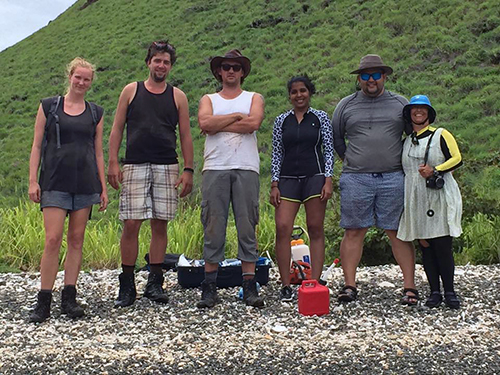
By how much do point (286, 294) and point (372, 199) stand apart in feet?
4.00

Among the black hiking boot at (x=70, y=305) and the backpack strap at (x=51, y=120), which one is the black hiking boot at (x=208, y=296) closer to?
the black hiking boot at (x=70, y=305)

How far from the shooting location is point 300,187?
19.2ft

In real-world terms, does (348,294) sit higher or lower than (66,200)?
lower

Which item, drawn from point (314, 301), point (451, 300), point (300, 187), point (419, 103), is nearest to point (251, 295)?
point (314, 301)

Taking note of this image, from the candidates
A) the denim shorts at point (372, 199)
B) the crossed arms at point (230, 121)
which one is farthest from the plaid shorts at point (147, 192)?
the denim shorts at point (372, 199)

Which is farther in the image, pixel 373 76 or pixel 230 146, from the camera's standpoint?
pixel 373 76

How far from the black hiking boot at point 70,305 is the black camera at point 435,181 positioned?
3.24 metres

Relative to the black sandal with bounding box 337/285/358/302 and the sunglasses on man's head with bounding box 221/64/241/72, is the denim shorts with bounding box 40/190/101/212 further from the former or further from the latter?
the black sandal with bounding box 337/285/358/302

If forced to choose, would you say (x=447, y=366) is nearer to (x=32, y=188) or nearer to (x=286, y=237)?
(x=286, y=237)

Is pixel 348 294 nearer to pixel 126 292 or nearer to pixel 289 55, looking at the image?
pixel 126 292

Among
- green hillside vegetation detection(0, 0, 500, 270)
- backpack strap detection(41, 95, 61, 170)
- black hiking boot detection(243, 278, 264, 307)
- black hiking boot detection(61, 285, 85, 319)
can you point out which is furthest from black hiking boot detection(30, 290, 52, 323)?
green hillside vegetation detection(0, 0, 500, 270)

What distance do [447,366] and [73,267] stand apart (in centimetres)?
321

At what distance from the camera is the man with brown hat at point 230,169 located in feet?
18.5

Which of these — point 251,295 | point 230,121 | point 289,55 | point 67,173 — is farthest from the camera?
point 289,55
